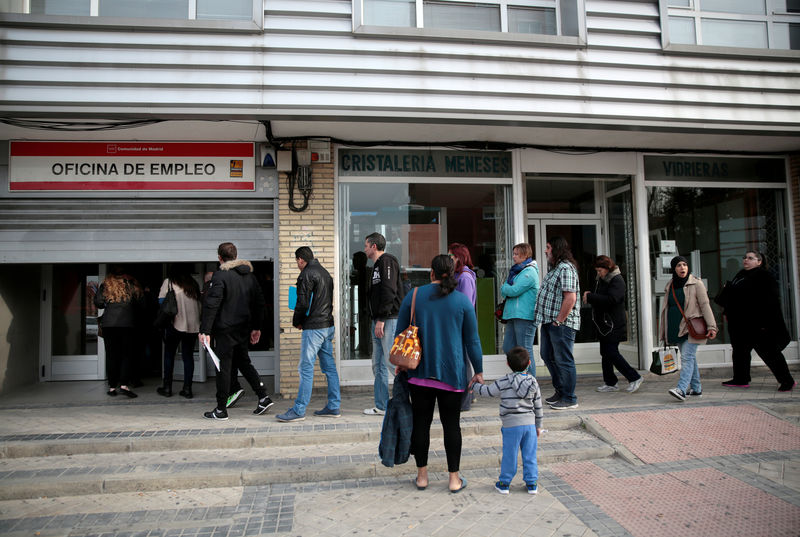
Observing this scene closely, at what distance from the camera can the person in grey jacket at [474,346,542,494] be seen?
3906mm

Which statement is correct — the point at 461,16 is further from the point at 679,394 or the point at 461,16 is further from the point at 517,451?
the point at 517,451

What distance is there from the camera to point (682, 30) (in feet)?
24.1

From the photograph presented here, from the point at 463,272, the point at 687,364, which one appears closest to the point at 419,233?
the point at 463,272

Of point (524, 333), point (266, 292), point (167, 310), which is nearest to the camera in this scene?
point (524, 333)

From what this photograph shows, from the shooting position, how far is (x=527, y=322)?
5.82m

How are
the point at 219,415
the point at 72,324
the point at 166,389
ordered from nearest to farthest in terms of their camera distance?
the point at 219,415 → the point at 166,389 → the point at 72,324

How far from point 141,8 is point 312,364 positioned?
476cm

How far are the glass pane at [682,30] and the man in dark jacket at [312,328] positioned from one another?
5.94m

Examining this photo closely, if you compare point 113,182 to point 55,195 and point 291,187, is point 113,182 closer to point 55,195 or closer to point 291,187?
point 55,195

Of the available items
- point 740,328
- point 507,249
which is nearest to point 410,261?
point 507,249

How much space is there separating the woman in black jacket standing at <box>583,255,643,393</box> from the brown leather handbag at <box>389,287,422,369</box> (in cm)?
355

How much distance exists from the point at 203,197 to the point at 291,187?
1169 mm

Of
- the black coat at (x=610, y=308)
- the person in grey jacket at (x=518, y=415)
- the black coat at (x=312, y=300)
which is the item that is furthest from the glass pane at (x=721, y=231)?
the black coat at (x=312, y=300)

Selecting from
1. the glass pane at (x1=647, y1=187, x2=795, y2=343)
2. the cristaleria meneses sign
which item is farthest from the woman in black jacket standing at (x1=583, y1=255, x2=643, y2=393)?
the cristaleria meneses sign
